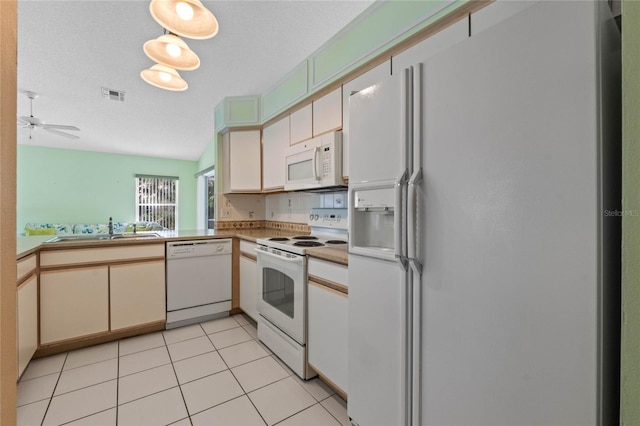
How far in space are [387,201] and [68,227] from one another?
6.82 meters

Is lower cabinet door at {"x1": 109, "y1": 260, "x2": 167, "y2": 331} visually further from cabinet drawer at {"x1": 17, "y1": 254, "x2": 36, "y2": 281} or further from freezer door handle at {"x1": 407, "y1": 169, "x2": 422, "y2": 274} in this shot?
freezer door handle at {"x1": 407, "y1": 169, "x2": 422, "y2": 274}

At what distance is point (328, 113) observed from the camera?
7.39 feet

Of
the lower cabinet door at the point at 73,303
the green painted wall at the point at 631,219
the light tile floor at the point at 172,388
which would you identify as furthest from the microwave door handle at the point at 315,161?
the lower cabinet door at the point at 73,303

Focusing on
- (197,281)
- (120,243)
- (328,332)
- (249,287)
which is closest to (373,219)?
(328,332)

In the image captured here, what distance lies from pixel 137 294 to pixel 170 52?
6.56 ft

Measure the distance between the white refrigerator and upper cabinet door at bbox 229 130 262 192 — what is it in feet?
7.25

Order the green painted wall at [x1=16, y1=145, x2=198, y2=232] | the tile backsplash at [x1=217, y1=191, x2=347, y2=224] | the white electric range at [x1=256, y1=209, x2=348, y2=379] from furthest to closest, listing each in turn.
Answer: the green painted wall at [x1=16, y1=145, x2=198, y2=232], the tile backsplash at [x1=217, y1=191, x2=347, y2=224], the white electric range at [x1=256, y1=209, x2=348, y2=379]

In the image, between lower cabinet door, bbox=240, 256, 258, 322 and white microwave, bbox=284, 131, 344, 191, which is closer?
white microwave, bbox=284, 131, 344, 191

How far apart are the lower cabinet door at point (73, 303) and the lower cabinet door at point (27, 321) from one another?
0.25 feet

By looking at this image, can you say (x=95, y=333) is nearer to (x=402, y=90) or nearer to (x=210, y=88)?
(x=210, y=88)

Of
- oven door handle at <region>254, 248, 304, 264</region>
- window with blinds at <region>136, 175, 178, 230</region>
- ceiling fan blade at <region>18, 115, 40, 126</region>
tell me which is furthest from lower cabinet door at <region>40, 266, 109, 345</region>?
window with blinds at <region>136, 175, 178, 230</region>

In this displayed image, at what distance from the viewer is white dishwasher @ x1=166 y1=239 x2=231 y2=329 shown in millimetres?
2660

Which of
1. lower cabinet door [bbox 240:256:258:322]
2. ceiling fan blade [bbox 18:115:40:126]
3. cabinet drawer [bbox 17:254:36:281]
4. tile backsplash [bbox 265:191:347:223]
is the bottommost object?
lower cabinet door [bbox 240:256:258:322]

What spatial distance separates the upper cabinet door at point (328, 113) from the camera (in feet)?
7.07
